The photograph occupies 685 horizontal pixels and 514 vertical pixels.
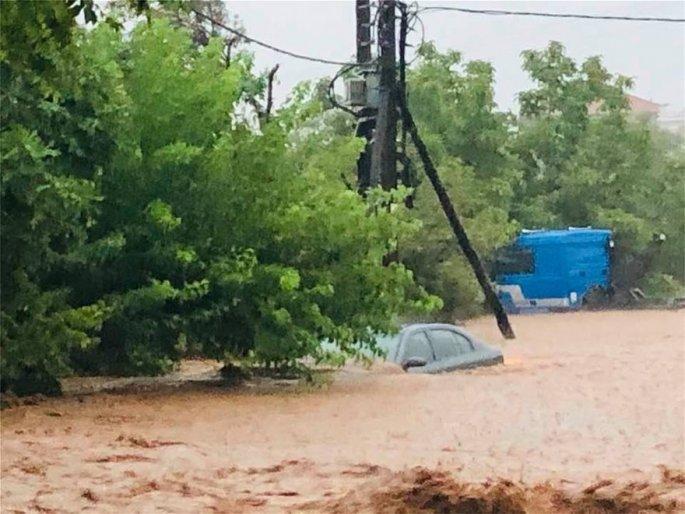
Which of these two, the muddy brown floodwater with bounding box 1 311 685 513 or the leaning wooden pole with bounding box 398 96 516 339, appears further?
the leaning wooden pole with bounding box 398 96 516 339

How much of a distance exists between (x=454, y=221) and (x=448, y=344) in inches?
258

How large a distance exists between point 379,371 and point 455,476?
378 inches

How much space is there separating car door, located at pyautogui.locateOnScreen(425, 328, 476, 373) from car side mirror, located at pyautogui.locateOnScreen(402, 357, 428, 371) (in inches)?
4.4

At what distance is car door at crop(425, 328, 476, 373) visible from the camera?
1841 centimetres

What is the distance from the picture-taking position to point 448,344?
62.2ft

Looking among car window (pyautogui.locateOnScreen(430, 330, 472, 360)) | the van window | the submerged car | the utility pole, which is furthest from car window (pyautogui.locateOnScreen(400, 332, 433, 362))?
the van window

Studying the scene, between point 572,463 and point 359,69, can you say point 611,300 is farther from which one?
point 572,463

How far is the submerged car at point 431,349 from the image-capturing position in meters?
18.2

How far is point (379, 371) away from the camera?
17906mm

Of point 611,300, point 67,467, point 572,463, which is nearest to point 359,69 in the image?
point 572,463

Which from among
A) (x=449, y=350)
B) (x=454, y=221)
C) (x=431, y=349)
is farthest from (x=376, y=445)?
(x=454, y=221)

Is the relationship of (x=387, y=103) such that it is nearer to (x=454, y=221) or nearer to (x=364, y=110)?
(x=364, y=110)

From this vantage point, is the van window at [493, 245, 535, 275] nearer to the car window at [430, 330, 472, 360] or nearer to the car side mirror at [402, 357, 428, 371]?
the car window at [430, 330, 472, 360]

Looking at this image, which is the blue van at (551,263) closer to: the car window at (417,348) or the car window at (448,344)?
the car window at (448,344)
